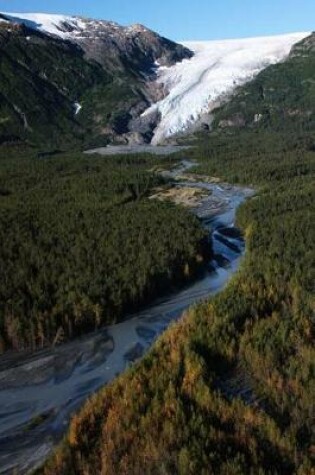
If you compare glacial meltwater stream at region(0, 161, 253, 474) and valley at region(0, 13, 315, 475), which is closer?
valley at region(0, 13, 315, 475)

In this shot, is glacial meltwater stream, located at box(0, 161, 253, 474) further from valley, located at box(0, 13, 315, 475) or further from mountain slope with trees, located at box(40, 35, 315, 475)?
mountain slope with trees, located at box(40, 35, 315, 475)

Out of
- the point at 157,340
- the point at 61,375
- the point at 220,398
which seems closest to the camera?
the point at 220,398

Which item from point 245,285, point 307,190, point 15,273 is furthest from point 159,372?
point 307,190

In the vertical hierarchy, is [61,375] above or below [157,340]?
below

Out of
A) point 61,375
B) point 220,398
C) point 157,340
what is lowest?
point 61,375

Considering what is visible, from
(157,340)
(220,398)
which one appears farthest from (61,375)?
(220,398)

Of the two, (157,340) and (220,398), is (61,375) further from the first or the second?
(220,398)

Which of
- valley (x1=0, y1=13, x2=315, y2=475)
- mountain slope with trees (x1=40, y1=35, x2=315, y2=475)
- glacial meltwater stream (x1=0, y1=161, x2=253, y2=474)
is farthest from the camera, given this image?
glacial meltwater stream (x1=0, y1=161, x2=253, y2=474)

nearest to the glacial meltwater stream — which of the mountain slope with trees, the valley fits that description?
the valley

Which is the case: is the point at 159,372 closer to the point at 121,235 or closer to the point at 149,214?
the point at 121,235
